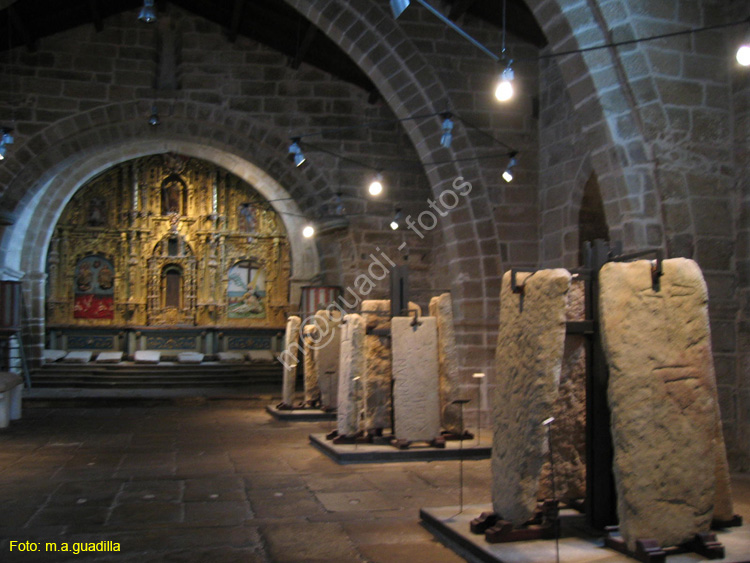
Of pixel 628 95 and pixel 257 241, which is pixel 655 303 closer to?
pixel 628 95

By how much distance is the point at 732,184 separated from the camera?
546 cm

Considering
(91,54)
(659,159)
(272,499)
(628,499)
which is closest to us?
(628,499)

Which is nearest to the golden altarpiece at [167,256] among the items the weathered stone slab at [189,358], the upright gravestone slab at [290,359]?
the weathered stone slab at [189,358]

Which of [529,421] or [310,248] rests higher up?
[310,248]

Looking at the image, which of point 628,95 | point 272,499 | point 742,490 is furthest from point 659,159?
point 272,499

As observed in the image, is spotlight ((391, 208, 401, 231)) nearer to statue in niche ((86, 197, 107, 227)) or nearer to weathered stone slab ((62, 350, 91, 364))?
weathered stone slab ((62, 350, 91, 364))

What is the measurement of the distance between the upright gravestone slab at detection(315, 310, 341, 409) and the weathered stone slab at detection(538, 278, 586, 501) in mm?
5252

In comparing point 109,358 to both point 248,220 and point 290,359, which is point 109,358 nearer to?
point 248,220

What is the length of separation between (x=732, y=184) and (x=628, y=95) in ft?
3.28

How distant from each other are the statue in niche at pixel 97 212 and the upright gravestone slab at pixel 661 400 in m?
14.1

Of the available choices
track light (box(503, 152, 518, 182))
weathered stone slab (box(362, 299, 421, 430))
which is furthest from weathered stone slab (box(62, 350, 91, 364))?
track light (box(503, 152, 518, 182))

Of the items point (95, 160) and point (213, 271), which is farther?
point (213, 271)

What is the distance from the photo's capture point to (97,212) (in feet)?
51.2

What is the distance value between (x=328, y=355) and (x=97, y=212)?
8.72 metres
